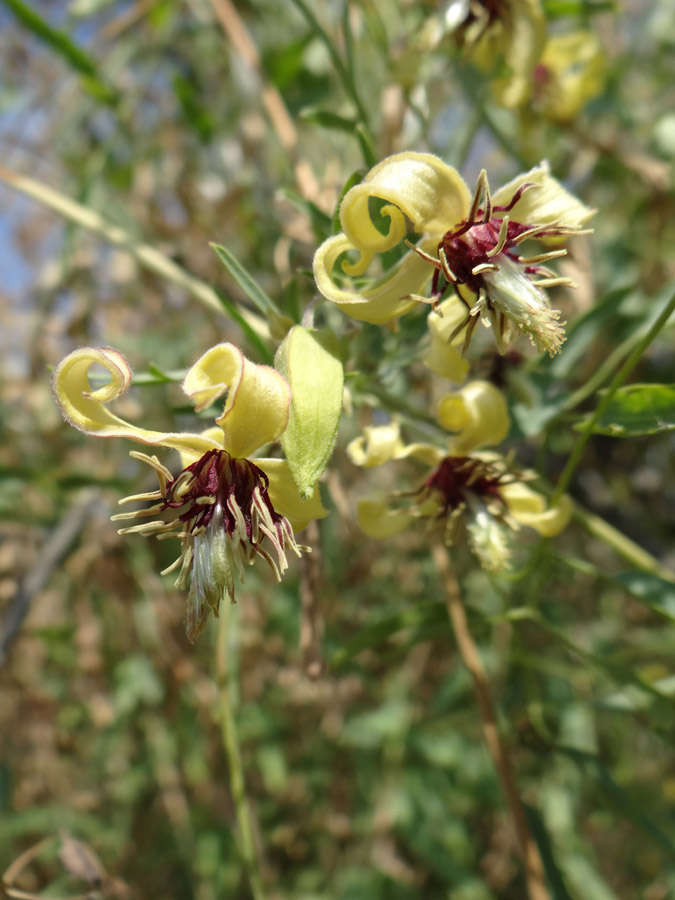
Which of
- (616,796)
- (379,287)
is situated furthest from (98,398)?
(616,796)

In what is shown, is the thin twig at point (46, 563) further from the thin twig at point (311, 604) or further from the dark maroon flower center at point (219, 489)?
the dark maroon flower center at point (219, 489)

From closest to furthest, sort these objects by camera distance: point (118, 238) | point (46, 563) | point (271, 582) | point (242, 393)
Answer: point (242, 393) → point (118, 238) → point (46, 563) → point (271, 582)

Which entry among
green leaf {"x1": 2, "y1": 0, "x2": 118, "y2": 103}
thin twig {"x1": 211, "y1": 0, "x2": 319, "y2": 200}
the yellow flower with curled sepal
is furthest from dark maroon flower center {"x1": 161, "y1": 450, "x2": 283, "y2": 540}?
green leaf {"x1": 2, "y1": 0, "x2": 118, "y2": 103}

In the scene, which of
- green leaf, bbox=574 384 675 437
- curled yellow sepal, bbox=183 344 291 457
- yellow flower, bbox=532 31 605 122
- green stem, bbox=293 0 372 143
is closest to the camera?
curled yellow sepal, bbox=183 344 291 457

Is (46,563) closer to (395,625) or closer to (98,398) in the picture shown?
(395,625)

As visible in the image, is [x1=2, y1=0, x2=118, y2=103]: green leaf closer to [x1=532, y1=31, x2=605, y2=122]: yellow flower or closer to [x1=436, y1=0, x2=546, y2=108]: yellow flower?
[x1=436, y1=0, x2=546, y2=108]: yellow flower

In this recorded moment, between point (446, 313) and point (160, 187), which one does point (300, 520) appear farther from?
point (160, 187)

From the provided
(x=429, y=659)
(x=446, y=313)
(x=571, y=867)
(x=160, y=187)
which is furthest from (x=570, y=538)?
(x=160, y=187)
